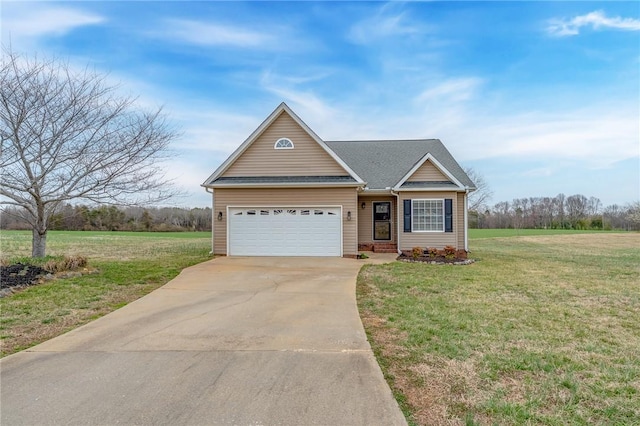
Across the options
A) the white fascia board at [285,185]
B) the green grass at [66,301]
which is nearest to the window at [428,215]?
the white fascia board at [285,185]

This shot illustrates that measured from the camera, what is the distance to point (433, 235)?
15461mm

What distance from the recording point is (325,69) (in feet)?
54.7

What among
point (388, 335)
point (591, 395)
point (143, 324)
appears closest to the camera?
point (591, 395)

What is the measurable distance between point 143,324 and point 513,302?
6773mm

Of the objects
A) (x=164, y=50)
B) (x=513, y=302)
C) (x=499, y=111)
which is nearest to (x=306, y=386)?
(x=513, y=302)

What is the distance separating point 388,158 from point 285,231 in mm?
7409

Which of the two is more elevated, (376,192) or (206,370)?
(376,192)

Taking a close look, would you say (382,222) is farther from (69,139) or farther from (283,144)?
(69,139)

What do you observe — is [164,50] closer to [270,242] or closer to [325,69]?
[325,69]

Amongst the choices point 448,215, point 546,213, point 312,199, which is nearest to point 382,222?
point 448,215

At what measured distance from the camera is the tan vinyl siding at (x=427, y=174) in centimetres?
1541

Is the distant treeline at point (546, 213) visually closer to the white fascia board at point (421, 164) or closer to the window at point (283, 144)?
the white fascia board at point (421, 164)

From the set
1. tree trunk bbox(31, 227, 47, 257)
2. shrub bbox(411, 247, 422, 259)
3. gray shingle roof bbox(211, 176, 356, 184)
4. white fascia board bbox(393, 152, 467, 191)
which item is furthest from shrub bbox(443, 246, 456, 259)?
tree trunk bbox(31, 227, 47, 257)

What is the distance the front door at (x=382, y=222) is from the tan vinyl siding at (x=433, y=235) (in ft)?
3.70
